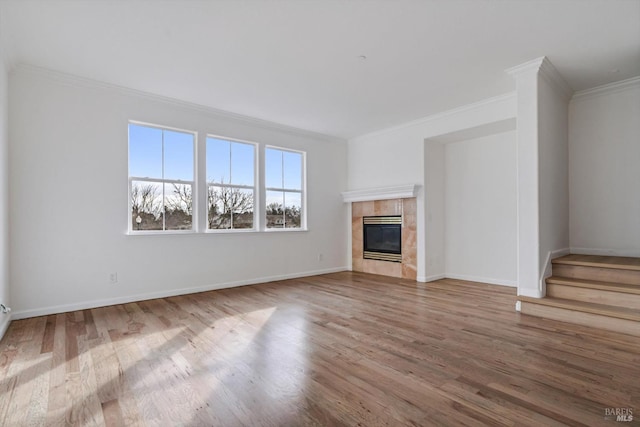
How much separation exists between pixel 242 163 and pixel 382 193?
2630 millimetres

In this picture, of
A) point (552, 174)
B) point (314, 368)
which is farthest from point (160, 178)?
point (552, 174)

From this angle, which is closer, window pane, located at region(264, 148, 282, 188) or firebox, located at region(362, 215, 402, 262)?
window pane, located at region(264, 148, 282, 188)

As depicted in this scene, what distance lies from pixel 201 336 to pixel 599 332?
373 cm

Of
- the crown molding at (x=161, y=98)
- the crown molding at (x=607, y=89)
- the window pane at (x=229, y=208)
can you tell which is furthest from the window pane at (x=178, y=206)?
the crown molding at (x=607, y=89)

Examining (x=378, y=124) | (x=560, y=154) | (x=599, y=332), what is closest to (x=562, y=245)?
(x=560, y=154)

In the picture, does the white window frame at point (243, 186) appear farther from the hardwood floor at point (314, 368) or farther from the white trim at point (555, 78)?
the white trim at point (555, 78)

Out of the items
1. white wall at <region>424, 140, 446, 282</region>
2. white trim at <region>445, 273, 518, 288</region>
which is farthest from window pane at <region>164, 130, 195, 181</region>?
white trim at <region>445, 273, 518, 288</region>

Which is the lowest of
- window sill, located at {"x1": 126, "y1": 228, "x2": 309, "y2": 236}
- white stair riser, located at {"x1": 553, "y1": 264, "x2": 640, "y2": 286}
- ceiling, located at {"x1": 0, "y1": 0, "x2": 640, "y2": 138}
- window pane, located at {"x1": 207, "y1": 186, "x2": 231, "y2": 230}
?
white stair riser, located at {"x1": 553, "y1": 264, "x2": 640, "y2": 286}

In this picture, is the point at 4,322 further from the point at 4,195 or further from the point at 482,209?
the point at 482,209

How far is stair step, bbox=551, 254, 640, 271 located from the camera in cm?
353

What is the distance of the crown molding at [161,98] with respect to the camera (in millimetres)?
3715

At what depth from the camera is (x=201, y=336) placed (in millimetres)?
3008

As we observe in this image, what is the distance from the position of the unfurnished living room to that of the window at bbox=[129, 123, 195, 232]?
3cm

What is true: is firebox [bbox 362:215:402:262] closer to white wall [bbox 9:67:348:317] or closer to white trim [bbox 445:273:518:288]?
white trim [bbox 445:273:518:288]
